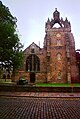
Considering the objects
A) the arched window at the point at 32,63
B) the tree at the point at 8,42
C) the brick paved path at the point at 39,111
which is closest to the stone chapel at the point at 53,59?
the arched window at the point at 32,63

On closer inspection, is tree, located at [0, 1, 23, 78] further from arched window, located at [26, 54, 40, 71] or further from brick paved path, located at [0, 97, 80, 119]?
arched window, located at [26, 54, 40, 71]

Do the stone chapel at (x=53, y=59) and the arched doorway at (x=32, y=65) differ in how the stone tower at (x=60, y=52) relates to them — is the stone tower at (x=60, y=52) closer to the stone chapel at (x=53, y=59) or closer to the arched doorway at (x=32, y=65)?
the stone chapel at (x=53, y=59)

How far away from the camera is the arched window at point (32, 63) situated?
51.3 metres

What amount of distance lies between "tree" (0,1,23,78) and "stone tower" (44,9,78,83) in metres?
23.3

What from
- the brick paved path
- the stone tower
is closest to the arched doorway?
the stone tower

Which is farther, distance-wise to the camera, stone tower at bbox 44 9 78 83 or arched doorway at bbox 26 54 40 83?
arched doorway at bbox 26 54 40 83

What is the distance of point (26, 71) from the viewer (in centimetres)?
5094

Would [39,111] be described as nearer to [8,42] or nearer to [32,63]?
[8,42]

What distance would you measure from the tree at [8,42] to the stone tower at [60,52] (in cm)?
2327

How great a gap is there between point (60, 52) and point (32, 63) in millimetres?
8370

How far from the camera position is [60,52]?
171 ft

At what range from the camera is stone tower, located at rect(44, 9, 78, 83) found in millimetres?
49844

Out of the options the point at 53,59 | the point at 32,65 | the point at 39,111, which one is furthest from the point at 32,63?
the point at 39,111

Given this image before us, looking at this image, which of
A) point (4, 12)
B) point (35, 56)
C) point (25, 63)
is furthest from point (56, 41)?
point (4, 12)
